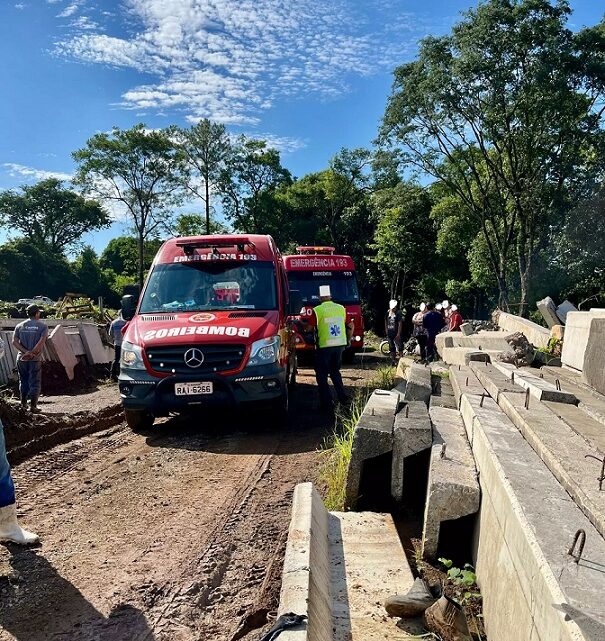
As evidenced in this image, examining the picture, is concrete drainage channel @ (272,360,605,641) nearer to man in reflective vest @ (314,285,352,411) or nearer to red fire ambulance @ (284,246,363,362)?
A: man in reflective vest @ (314,285,352,411)

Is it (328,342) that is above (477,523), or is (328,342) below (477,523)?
above

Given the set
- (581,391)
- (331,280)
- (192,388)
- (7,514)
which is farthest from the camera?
(331,280)

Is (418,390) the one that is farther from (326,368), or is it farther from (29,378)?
(29,378)

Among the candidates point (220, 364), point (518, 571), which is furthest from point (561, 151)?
point (518, 571)

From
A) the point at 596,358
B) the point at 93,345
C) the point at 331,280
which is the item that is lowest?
the point at 93,345

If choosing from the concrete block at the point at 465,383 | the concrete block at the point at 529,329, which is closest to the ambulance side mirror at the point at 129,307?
the concrete block at the point at 465,383

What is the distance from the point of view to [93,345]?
15.2 meters

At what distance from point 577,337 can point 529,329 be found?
618cm

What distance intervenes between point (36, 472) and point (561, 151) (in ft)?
65.1

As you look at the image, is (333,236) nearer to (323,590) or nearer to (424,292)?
(424,292)

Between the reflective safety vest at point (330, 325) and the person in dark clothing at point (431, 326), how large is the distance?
21.5 ft

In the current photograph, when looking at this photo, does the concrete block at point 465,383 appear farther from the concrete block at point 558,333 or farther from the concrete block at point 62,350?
the concrete block at point 62,350

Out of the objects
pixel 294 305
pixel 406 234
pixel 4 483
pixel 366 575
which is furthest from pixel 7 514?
pixel 406 234

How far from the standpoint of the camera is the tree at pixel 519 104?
63.1 ft
